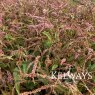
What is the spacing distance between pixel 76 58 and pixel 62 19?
55 cm

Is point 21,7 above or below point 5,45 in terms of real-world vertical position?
above

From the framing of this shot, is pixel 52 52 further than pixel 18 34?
No

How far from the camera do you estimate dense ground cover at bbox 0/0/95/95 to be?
200 cm

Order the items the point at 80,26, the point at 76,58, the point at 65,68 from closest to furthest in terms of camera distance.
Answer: the point at 65,68 → the point at 76,58 → the point at 80,26

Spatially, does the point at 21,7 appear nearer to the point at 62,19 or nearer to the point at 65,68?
the point at 62,19

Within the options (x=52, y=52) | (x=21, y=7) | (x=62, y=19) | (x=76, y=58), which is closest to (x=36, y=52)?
(x=52, y=52)

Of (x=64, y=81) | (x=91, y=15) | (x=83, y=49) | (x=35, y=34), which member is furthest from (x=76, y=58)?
(x=91, y=15)

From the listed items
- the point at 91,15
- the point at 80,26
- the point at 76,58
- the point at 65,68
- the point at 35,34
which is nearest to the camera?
the point at 65,68

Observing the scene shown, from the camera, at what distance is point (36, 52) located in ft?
7.56

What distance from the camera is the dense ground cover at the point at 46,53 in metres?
2.00

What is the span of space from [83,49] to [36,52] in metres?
0.37

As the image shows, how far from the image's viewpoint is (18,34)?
95.9 inches

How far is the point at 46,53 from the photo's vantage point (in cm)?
228

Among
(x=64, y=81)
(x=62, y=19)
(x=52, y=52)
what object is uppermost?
(x=62, y=19)
